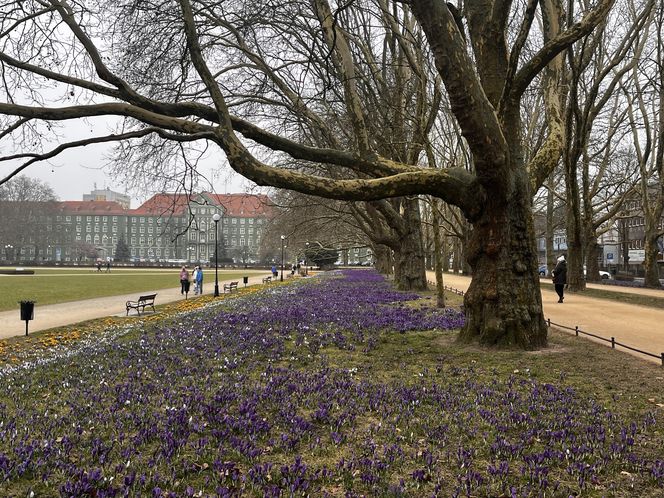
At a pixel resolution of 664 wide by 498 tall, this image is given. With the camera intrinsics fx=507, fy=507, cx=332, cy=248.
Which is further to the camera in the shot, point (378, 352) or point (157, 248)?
point (157, 248)

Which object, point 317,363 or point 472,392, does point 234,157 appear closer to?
point 317,363

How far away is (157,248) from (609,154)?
456 feet

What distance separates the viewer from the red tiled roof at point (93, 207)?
15100cm

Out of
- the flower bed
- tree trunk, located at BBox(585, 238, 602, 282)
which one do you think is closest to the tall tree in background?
tree trunk, located at BBox(585, 238, 602, 282)

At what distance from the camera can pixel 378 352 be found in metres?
8.22

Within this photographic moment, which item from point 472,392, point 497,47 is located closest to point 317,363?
point 472,392

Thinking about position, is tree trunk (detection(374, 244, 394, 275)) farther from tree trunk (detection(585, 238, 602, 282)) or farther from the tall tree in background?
the tall tree in background

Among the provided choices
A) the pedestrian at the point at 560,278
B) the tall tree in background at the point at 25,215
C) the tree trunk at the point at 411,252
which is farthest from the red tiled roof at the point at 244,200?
the tall tree in background at the point at 25,215

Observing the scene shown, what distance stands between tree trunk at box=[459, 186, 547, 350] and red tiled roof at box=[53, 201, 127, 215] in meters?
157

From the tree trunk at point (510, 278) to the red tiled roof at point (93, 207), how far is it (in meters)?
157

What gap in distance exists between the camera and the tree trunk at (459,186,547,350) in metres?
8.22

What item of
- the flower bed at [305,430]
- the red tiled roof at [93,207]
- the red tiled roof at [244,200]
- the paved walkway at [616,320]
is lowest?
the paved walkway at [616,320]

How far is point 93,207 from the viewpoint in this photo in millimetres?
154500

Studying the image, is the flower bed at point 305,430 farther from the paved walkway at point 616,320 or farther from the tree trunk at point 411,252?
the tree trunk at point 411,252
